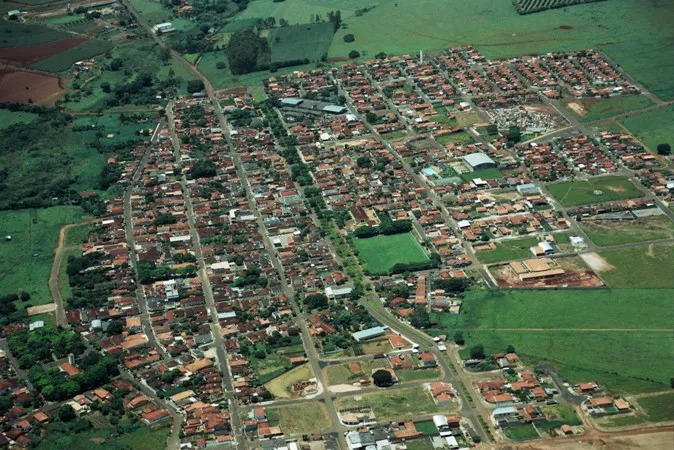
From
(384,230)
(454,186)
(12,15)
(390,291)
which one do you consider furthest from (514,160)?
(12,15)

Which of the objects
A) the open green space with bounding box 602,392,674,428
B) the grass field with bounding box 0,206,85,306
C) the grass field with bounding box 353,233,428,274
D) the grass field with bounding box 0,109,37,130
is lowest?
the grass field with bounding box 0,109,37,130

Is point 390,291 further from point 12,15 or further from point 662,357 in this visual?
point 12,15

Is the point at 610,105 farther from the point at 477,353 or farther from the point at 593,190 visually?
the point at 477,353

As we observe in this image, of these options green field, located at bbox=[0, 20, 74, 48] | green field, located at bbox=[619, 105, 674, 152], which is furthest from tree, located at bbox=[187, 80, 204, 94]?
green field, located at bbox=[619, 105, 674, 152]

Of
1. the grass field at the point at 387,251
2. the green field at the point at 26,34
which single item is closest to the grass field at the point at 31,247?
the grass field at the point at 387,251

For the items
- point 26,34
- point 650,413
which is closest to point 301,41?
point 26,34

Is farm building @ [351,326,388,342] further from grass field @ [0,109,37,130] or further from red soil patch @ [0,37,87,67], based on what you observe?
red soil patch @ [0,37,87,67]
